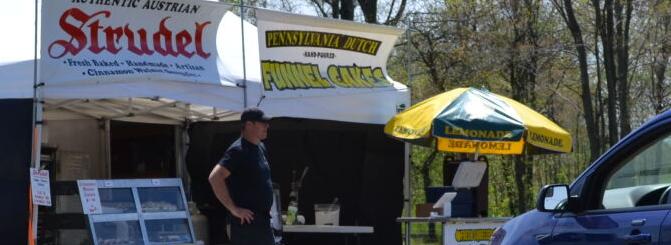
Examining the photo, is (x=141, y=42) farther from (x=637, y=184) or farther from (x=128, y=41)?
(x=637, y=184)

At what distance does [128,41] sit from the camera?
26.4 feet

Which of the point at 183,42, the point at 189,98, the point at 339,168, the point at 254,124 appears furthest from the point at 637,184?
the point at 339,168

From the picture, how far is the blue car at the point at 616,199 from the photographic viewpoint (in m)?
4.23

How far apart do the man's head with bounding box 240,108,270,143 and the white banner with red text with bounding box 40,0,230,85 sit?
5.32 ft

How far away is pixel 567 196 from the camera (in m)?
4.62

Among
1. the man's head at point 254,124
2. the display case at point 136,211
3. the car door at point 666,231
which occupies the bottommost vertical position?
the display case at point 136,211

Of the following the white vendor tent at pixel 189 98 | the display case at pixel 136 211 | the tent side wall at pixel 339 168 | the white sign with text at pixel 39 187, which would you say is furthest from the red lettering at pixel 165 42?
the tent side wall at pixel 339 168

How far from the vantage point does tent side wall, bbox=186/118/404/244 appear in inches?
414

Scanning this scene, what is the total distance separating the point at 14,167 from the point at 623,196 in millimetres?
5333

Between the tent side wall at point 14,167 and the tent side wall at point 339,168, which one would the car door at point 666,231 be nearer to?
the tent side wall at point 14,167

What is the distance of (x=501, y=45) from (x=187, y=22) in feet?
45.0

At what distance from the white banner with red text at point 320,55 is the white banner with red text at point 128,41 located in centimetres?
70

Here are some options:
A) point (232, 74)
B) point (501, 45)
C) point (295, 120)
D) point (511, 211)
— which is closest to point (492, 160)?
point (511, 211)

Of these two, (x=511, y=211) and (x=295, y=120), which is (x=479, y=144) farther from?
(x=511, y=211)
